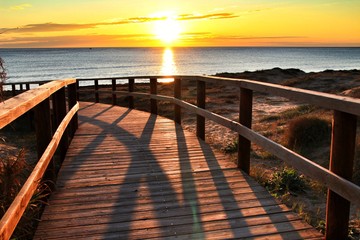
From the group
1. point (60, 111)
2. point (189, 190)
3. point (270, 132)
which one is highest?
point (60, 111)

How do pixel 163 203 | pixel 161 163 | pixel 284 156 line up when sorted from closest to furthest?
pixel 284 156 < pixel 163 203 < pixel 161 163

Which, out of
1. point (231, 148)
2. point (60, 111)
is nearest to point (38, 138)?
point (60, 111)

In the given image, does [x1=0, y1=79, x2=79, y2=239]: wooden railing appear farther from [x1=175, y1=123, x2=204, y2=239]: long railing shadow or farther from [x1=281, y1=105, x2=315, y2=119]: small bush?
[x1=281, y1=105, x2=315, y2=119]: small bush

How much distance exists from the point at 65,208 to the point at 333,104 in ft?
8.80

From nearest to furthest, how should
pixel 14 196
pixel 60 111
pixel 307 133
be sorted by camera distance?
pixel 14 196
pixel 60 111
pixel 307 133

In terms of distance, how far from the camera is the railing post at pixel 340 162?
290cm

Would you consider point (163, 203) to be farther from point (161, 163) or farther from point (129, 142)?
point (129, 142)

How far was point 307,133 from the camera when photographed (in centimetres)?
876

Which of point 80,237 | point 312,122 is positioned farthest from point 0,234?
point 312,122

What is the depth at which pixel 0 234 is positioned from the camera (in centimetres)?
216

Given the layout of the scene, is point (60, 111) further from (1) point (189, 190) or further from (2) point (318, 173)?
(2) point (318, 173)

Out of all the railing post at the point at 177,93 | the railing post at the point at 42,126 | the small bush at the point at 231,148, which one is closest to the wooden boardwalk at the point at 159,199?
the railing post at the point at 42,126

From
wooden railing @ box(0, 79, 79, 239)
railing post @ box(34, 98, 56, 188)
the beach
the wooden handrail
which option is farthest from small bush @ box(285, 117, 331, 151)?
the wooden handrail

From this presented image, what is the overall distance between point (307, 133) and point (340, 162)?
238 inches
